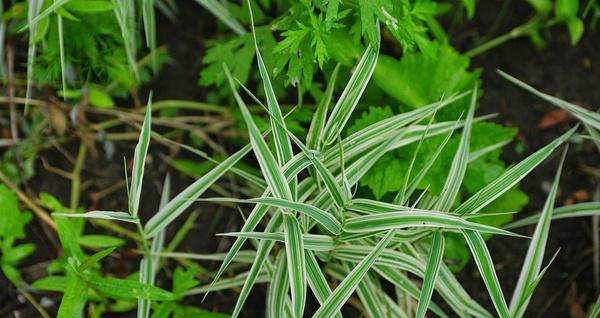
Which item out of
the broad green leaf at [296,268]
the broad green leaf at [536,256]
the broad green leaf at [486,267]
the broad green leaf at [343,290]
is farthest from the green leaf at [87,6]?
the broad green leaf at [536,256]

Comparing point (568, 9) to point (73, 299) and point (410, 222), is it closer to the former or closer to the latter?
point (410, 222)

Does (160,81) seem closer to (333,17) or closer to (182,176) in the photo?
(182,176)

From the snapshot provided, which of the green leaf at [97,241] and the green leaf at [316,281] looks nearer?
the green leaf at [316,281]

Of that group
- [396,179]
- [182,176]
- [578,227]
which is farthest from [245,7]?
[578,227]

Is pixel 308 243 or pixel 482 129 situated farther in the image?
pixel 482 129

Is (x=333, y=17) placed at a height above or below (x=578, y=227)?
above

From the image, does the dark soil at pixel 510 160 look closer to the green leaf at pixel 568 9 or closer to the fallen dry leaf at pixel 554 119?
the fallen dry leaf at pixel 554 119

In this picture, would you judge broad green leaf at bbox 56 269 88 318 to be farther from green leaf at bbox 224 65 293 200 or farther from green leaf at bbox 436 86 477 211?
green leaf at bbox 436 86 477 211

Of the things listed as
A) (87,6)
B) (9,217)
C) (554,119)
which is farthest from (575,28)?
(9,217)
